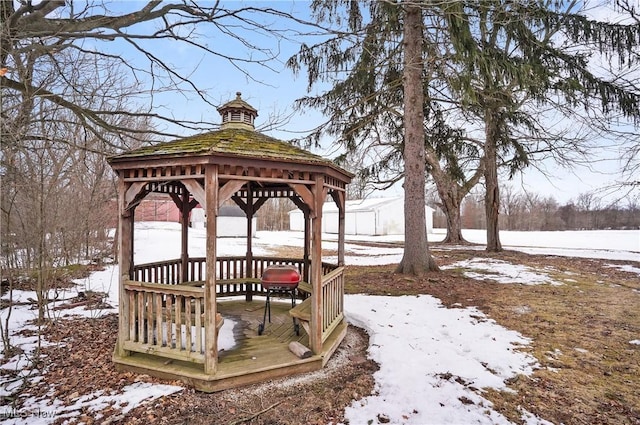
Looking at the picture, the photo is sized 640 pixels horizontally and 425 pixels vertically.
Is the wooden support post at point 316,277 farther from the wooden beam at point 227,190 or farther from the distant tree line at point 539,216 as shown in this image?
the distant tree line at point 539,216

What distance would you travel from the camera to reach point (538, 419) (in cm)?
328

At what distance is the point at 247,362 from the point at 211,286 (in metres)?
1.10

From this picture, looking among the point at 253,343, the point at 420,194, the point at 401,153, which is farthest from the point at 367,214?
the point at 253,343

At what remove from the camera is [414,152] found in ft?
31.9

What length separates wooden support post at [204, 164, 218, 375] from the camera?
3855mm

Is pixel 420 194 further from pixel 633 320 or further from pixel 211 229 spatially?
pixel 211 229

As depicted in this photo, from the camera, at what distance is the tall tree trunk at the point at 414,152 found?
9.54m

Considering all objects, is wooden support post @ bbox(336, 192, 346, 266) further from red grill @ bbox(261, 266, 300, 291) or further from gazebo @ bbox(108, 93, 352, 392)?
red grill @ bbox(261, 266, 300, 291)

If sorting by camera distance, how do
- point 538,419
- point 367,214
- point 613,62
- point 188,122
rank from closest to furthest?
point 538,419 < point 188,122 < point 613,62 < point 367,214

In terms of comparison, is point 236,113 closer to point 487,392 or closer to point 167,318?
point 167,318

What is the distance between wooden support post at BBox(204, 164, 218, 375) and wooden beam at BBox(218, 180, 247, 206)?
0.09 m

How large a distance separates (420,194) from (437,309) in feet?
12.3

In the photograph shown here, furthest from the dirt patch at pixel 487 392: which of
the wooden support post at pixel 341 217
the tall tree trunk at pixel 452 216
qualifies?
the tall tree trunk at pixel 452 216

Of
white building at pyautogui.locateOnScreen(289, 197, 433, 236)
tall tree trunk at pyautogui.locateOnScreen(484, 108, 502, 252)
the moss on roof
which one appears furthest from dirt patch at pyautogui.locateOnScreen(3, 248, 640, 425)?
white building at pyautogui.locateOnScreen(289, 197, 433, 236)
